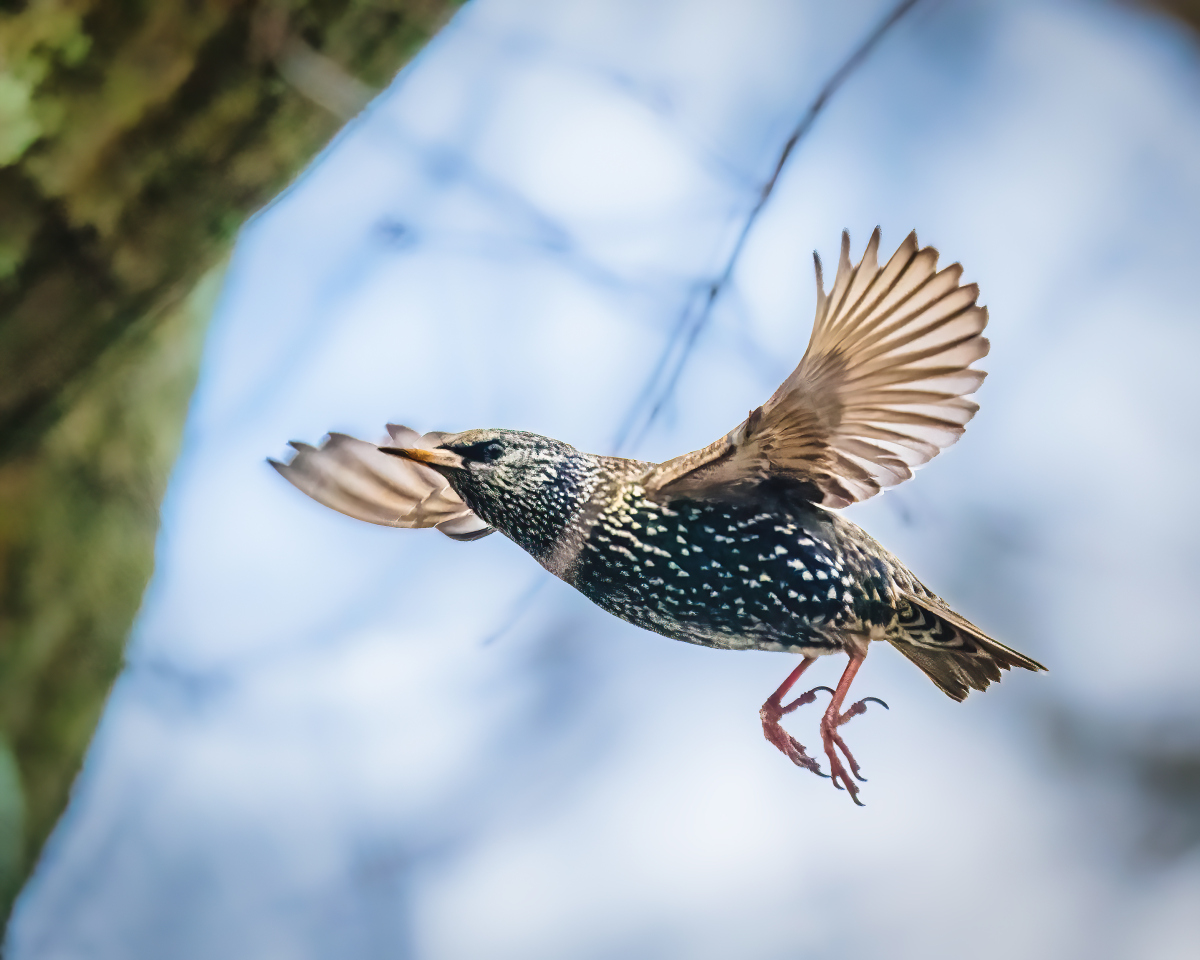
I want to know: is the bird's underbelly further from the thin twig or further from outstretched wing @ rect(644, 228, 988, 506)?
the thin twig

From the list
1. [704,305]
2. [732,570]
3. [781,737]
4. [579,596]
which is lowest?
[579,596]

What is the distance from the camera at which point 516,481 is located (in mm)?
813

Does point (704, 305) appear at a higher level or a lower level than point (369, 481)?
higher

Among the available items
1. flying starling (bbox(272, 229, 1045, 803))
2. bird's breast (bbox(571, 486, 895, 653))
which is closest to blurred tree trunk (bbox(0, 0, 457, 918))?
flying starling (bbox(272, 229, 1045, 803))

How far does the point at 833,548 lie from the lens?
2.65 feet

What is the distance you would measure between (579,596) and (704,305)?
15.7 inches

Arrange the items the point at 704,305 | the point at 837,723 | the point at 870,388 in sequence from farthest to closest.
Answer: the point at 704,305 → the point at 837,723 → the point at 870,388

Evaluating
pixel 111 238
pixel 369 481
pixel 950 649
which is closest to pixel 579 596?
pixel 369 481

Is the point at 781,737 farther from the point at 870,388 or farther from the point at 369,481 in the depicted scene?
the point at 369,481

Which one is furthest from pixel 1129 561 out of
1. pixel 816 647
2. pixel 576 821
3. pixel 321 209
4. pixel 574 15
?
pixel 321 209

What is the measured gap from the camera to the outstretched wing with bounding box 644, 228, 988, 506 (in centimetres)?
71

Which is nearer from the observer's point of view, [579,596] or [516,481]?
[516,481]

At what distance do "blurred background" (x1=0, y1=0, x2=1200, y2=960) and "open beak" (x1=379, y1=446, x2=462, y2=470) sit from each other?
23 centimetres

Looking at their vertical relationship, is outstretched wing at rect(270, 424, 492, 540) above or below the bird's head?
below
